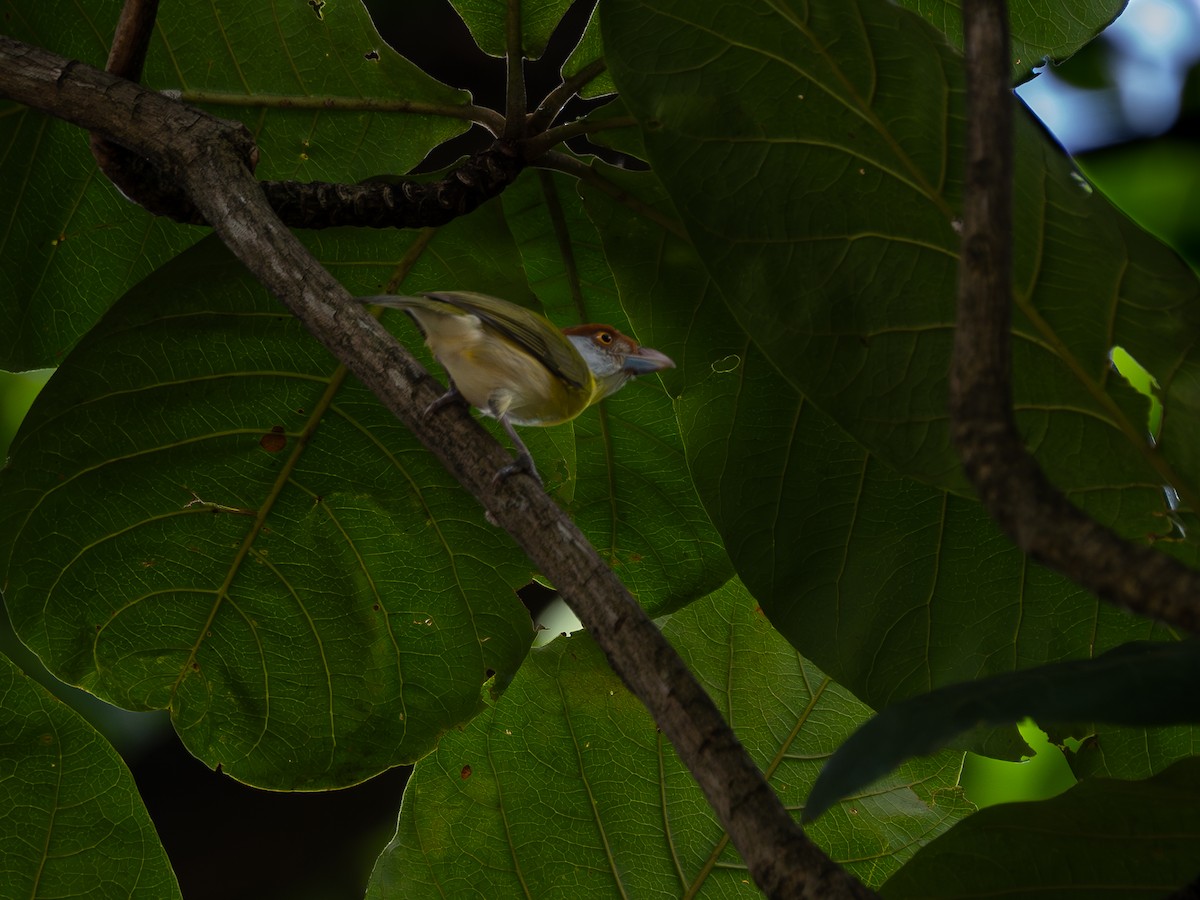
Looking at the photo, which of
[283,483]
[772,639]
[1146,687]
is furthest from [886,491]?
[283,483]

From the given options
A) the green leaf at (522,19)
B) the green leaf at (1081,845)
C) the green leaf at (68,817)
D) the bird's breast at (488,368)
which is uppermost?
the green leaf at (522,19)

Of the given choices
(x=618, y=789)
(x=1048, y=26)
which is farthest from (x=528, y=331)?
(x=1048, y=26)

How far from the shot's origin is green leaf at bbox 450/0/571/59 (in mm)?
1497

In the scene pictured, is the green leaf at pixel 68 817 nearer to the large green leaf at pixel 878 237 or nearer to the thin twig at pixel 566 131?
the thin twig at pixel 566 131

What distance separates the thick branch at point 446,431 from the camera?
771 mm

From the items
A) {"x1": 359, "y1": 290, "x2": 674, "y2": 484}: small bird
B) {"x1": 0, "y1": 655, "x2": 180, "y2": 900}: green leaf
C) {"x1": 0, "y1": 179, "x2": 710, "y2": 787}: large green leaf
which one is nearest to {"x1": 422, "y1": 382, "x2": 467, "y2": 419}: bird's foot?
{"x1": 359, "y1": 290, "x2": 674, "y2": 484}: small bird

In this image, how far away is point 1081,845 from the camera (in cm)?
109

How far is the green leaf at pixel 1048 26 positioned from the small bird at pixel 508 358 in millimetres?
642

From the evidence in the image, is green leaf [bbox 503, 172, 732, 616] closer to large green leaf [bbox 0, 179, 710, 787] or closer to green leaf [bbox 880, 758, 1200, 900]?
large green leaf [bbox 0, 179, 710, 787]

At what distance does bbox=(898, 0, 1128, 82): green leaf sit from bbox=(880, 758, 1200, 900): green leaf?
973mm

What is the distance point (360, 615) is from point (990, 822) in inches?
37.4

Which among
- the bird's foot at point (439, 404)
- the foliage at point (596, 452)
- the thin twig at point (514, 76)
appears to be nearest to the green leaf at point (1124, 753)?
the foliage at point (596, 452)

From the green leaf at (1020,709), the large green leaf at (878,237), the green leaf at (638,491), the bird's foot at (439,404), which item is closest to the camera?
the green leaf at (1020,709)

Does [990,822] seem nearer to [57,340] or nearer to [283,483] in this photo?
[283,483]
